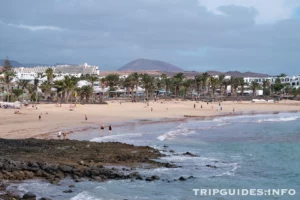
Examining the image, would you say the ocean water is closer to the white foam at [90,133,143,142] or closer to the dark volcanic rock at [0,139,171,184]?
the white foam at [90,133,143,142]

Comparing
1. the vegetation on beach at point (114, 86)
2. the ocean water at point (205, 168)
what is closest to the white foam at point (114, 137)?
the ocean water at point (205, 168)

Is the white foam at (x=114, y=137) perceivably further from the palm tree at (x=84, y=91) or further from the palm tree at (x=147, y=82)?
the palm tree at (x=147, y=82)

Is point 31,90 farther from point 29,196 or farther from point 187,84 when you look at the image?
point 29,196

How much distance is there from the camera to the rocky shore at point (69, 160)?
52.7ft

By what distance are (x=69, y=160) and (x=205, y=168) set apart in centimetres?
653

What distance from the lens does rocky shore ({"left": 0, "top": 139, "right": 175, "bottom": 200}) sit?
16062 millimetres

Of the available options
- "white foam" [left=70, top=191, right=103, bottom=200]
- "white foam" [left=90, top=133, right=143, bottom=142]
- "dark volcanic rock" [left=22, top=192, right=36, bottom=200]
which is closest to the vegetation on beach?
"white foam" [left=90, top=133, right=143, bottom=142]

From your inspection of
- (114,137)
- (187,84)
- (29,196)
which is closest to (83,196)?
(29,196)

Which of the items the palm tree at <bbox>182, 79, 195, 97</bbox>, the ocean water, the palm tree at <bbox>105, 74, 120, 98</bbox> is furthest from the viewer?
the palm tree at <bbox>182, 79, 195, 97</bbox>

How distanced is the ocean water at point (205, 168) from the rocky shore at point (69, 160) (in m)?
0.69

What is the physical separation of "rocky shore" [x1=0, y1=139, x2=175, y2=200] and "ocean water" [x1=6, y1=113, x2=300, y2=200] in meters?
0.69

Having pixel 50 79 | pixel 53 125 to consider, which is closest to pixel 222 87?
pixel 50 79

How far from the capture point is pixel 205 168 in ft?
65.0

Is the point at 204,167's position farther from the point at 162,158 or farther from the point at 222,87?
the point at 222,87
